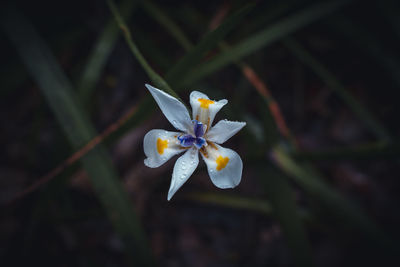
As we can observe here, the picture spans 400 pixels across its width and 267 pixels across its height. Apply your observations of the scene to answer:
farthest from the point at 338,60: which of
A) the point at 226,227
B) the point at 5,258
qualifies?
the point at 5,258

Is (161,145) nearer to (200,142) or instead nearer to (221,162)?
(200,142)

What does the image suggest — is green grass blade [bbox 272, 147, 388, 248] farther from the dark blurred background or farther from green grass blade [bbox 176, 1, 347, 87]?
green grass blade [bbox 176, 1, 347, 87]

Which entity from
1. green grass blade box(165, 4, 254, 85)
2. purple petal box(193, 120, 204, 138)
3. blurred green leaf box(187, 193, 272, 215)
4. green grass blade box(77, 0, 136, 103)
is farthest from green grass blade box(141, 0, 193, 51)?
blurred green leaf box(187, 193, 272, 215)

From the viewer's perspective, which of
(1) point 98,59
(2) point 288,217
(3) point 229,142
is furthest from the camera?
(3) point 229,142

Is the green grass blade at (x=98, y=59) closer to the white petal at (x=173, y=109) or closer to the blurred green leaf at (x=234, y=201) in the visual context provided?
the white petal at (x=173, y=109)

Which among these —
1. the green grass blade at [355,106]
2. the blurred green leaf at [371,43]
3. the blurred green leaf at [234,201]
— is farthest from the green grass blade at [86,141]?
the blurred green leaf at [371,43]

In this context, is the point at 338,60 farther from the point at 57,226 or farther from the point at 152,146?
the point at 57,226

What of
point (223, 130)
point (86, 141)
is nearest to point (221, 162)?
point (223, 130)
